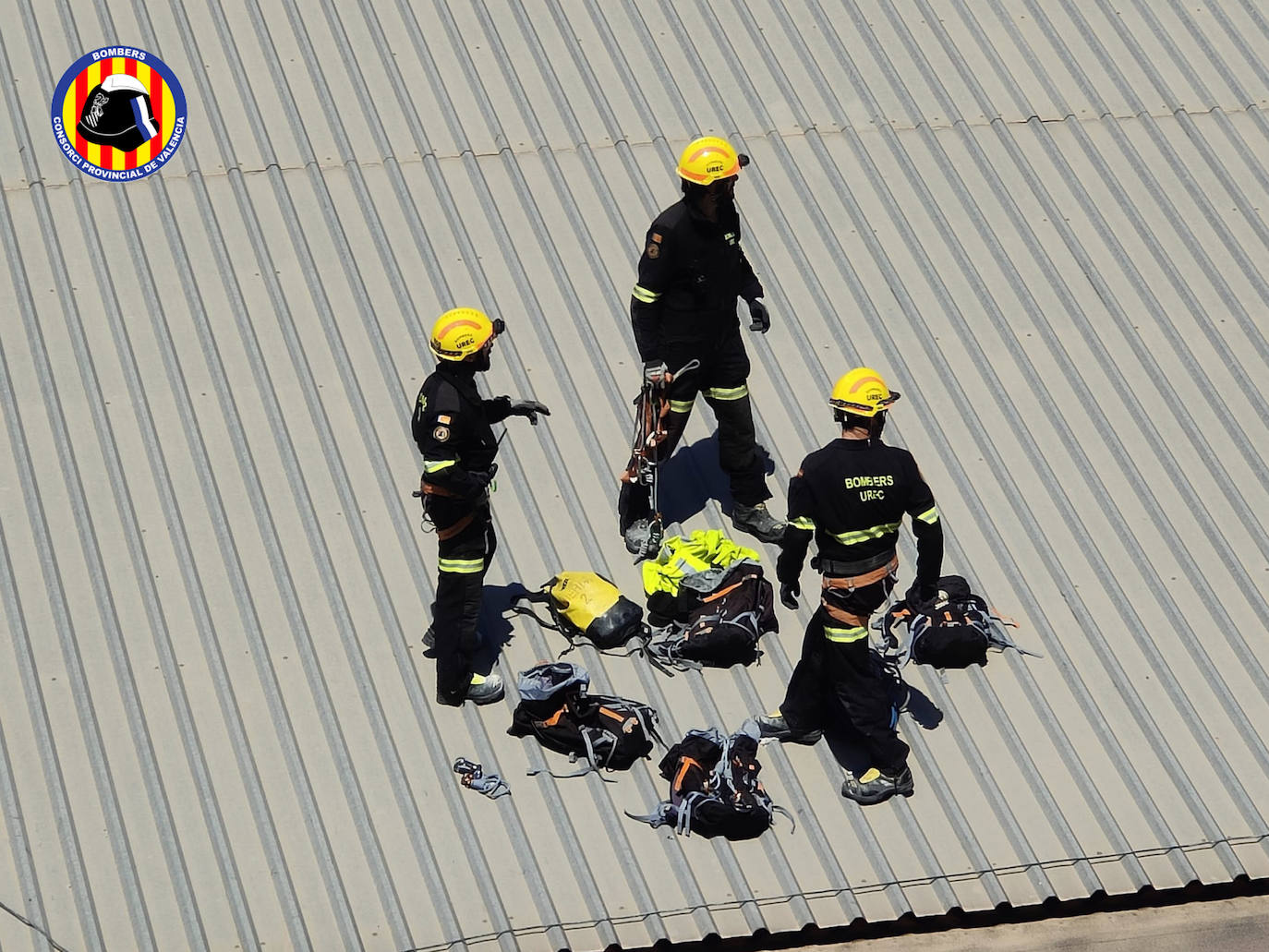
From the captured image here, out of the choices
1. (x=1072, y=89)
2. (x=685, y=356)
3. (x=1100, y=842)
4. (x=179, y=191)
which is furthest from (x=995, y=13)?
(x=1100, y=842)

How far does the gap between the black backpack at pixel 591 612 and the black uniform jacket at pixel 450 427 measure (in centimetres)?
107

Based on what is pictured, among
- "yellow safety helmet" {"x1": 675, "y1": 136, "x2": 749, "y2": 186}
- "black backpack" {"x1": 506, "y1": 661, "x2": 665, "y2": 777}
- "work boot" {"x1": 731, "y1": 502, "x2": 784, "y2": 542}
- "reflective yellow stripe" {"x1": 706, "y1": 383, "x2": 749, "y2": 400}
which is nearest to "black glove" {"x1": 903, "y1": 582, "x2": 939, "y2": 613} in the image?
"work boot" {"x1": 731, "y1": 502, "x2": 784, "y2": 542}

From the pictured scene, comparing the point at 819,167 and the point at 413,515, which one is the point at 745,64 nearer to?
the point at 819,167

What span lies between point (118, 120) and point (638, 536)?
468 cm

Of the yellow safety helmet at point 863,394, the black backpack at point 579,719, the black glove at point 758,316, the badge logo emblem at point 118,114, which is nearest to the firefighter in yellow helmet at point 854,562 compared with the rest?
the yellow safety helmet at point 863,394

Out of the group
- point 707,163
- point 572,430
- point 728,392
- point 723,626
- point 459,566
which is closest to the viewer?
point 459,566

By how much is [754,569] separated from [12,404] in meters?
4.26

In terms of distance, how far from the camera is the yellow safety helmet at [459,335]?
27.6 ft

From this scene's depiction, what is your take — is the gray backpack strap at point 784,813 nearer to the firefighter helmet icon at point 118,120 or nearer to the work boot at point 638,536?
the work boot at point 638,536

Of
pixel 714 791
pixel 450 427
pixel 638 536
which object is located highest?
pixel 450 427

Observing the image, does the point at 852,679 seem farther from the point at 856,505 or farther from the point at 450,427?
the point at 450,427

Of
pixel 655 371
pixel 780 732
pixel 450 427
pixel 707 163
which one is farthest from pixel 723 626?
pixel 707 163

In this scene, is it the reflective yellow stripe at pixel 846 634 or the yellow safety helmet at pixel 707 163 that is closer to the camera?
the reflective yellow stripe at pixel 846 634

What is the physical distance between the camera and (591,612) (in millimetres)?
9398
